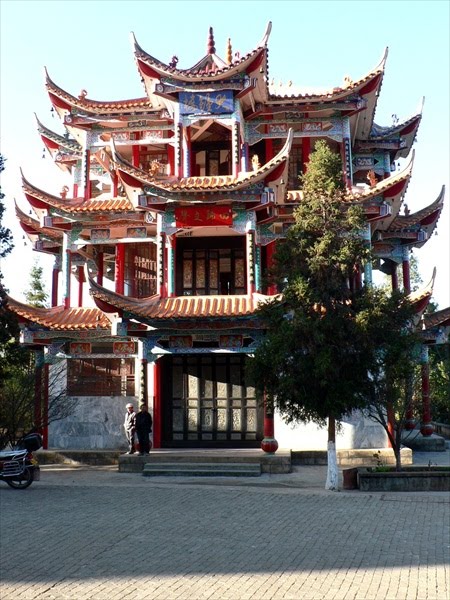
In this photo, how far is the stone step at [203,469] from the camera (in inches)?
687

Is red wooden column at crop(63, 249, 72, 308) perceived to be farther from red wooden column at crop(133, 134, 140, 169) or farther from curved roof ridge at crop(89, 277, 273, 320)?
red wooden column at crop(133, 134, 140, 169)

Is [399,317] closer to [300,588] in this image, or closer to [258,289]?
[258,289]

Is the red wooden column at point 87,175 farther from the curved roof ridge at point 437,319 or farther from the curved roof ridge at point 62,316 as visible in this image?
the curved roof ridge at point 437,319

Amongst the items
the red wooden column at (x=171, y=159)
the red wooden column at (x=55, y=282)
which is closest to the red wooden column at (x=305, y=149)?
the red wooden column at (x=171, y=159)

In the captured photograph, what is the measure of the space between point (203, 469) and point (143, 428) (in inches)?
80.0

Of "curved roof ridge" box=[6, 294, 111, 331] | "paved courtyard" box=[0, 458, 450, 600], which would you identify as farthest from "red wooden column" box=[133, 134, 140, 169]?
"paved courtyard" box=[0, 458, 450, 600]

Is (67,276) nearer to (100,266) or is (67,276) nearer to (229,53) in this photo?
(100,266)

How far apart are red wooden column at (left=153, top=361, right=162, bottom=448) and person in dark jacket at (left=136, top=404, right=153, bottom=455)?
1.48 meters

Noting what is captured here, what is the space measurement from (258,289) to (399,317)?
5.53 m

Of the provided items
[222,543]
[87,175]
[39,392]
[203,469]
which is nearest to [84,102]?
[87,175]

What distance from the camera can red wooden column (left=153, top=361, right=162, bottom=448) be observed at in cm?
2025

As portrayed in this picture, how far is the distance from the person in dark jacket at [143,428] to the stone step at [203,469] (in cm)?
74

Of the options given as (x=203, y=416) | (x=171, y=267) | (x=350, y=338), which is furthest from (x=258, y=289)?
(x=350, y=338)

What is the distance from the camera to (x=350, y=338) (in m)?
14.7
